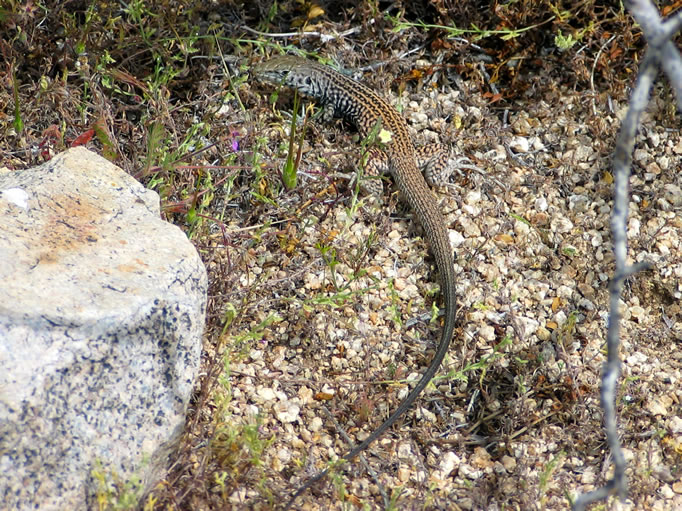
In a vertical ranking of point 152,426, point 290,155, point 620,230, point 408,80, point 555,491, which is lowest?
point 152,426

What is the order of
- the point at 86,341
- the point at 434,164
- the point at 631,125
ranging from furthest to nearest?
the point at 434,164
the point at 86,341
the point at 631,125

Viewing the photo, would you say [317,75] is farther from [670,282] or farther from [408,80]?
[670,282]

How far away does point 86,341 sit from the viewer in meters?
2.80

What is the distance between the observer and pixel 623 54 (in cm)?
491

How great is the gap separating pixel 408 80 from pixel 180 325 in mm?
2840

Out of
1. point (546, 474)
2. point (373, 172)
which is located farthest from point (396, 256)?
point (546, 474)

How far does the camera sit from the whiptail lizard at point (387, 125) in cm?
404

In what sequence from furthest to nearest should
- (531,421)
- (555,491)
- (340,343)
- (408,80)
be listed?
(408,80) → (340,343) → (531,421) → (555,491)

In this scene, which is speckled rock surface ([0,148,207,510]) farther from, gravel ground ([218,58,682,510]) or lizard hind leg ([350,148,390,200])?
lizard hind leg ([350,148,390,200])

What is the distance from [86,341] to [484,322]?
86.0 inches

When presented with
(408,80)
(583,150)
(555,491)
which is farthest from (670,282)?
(408,80)

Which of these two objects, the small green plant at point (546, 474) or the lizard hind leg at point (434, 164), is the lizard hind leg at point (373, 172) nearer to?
the lizard hind leg at point (434, 164)

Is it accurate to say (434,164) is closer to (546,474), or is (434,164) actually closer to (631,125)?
(546,474)

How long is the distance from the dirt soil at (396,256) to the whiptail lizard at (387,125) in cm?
12
